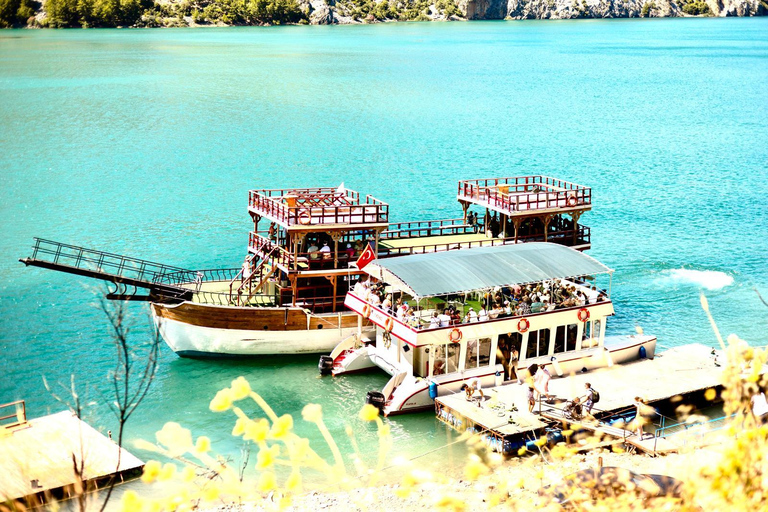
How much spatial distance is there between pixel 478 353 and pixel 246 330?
10.5 m

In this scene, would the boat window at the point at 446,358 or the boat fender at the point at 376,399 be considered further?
the boat window at the point at 446,358

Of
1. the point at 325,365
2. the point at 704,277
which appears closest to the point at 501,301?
the point at 325,365

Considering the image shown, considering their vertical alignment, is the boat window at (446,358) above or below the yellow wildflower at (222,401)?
below

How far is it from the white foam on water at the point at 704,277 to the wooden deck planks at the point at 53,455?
3442 cm

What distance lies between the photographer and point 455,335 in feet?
113

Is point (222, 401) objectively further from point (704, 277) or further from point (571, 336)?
point (704, 277)

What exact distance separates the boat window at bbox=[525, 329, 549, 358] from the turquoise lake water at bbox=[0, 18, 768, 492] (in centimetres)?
601

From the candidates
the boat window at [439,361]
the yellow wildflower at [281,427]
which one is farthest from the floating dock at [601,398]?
the yellow wildflower at [281,427]

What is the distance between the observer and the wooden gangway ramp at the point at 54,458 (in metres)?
26.0

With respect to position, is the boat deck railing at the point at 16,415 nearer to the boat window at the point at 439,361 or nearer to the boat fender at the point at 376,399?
the boat fender at the point at 376,399

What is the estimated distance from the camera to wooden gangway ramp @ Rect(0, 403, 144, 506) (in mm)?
26000

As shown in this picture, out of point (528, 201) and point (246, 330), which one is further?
point (528, 201)

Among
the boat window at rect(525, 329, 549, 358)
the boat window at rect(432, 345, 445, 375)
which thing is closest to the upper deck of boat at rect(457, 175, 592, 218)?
the boat window at rect(525, 329, 549, 358)

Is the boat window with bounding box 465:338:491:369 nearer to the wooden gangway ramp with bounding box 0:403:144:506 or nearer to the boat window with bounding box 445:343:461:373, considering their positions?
the boat window with bounding box 445:343:461:373
